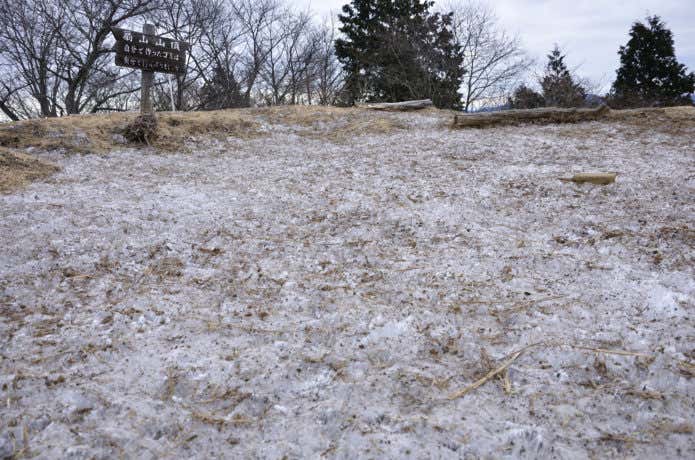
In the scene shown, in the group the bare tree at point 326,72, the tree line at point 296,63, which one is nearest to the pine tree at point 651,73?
the tree line at point 296,63

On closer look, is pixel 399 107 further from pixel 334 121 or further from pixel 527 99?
pixel 527 99

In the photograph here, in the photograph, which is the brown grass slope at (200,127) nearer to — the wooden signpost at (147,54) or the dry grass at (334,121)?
the dry grass at (334,121)

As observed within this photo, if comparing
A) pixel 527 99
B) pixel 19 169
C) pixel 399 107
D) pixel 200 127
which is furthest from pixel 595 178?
pixel 527 99

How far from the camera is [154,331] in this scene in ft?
7.73

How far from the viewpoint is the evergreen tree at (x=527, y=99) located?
17672 mm

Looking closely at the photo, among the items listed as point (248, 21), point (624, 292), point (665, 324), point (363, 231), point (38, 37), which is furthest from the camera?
point (248, 21)

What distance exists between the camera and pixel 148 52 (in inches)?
254

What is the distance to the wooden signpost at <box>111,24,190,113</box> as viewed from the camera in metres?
6.25

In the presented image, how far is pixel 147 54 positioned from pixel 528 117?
647cm

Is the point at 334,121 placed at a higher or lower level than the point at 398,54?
lower

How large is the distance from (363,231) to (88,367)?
230 cm

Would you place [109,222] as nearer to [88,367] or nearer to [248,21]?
[88,367]

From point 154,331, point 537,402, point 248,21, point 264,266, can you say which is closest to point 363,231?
point 264,266

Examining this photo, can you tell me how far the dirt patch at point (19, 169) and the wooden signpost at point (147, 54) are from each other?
1937 millimetres
